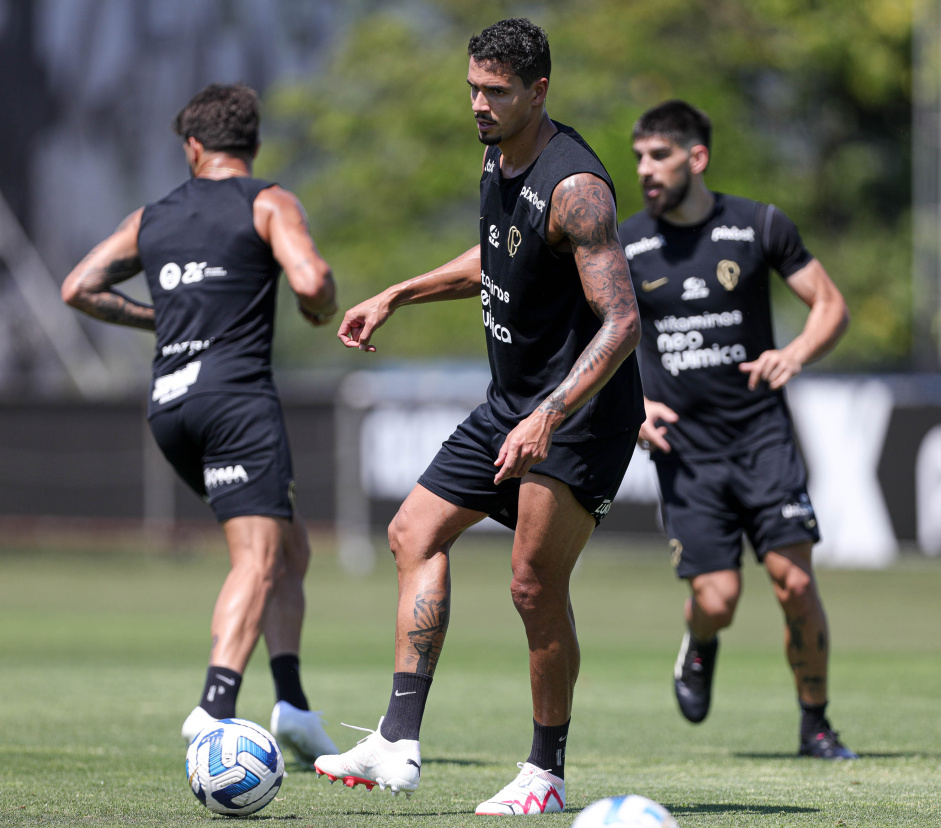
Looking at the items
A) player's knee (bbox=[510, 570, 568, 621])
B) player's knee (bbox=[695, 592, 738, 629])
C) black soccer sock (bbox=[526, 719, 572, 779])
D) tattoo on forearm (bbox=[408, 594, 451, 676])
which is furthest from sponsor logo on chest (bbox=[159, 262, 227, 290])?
player's knee (bbox=[695, 592, 738, 629])

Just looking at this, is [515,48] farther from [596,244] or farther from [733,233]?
[733,233]

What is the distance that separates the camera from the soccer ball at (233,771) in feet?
16.0

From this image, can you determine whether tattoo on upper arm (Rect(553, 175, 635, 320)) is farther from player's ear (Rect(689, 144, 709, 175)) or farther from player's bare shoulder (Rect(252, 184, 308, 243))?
player's ear (Rect(689, 144, 709, 175))

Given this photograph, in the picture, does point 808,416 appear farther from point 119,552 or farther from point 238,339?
point 238,339

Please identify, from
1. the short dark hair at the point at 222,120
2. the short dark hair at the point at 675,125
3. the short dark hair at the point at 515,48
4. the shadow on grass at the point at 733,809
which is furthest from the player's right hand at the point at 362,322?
the short dark hair at the point at 675,125

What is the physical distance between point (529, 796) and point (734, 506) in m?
2.65

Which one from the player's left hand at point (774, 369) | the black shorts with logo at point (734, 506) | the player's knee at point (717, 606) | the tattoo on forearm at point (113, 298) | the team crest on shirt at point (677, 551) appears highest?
the tattoo on forearm at point (113, 298)

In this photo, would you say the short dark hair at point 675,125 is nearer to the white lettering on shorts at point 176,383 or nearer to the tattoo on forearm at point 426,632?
the white lettering on shorts at point 176,383

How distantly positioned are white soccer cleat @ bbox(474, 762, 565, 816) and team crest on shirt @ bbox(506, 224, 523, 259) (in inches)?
67.4

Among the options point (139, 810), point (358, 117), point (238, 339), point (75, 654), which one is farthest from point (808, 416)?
point (358, 117)

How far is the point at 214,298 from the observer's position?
253 inches

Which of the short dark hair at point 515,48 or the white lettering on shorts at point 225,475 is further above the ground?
the short dark hair at point 515,48

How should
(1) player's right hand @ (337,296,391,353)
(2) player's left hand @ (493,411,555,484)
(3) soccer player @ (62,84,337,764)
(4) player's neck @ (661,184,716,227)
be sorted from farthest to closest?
1. (4) player's neck @ (661,184,716,227)
2. (3) soccer player @ (62,84,337,764)
3. (1) player's right hand @ (337,296,391,353)
4. (2) player's left hand @ (493,411,555,484)

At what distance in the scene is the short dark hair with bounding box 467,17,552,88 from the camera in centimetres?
507
